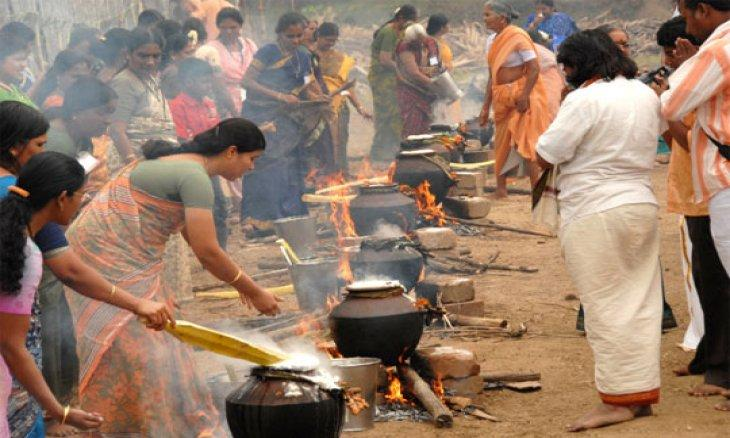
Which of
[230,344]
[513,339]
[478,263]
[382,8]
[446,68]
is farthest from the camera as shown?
[382,8]

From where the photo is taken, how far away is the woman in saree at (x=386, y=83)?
16781 millimetres

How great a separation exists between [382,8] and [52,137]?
23.0 m

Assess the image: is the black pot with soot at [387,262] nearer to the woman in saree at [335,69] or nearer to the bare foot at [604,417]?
the bare foot at [604,417]

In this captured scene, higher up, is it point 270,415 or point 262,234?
point 270,415

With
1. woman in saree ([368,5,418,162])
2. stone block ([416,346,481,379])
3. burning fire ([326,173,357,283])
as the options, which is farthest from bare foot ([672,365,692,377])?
woman in saree ([368,5,418,162])

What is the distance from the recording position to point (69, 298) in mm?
5656

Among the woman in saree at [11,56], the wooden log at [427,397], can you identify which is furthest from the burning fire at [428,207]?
the wooden log at [427,397]

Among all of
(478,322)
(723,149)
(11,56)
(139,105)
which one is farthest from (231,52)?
(723,149)

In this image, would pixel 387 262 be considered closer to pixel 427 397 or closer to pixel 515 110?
pixel 427 397

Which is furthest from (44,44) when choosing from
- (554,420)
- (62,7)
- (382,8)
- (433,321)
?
(382,8)

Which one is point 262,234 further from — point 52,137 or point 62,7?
point 52,137

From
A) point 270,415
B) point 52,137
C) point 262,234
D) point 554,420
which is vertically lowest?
point 262,234

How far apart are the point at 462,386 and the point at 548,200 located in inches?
47.1

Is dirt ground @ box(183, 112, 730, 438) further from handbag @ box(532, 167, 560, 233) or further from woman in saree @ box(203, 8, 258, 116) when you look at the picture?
woman in saree @ box(203, 8, 258, 116)
